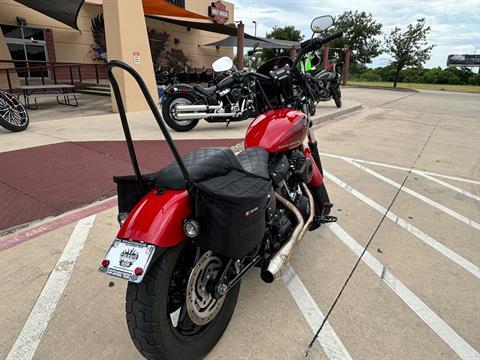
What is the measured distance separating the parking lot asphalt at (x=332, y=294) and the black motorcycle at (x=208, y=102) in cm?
333

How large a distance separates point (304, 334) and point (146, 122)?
6456mm

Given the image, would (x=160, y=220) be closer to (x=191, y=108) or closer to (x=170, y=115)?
(x=191, y=108)

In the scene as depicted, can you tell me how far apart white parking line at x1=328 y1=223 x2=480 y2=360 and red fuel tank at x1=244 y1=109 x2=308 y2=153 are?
41.9 inches

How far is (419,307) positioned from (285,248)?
3.16 feet

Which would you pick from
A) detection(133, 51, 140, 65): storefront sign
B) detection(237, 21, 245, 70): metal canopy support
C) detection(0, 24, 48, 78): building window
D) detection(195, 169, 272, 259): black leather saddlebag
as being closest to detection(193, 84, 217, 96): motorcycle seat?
detection(133, 51, 140, 65): storefront sign

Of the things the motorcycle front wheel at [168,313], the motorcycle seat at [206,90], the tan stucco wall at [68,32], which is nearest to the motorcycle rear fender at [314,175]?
the motorcycle front wheel at [168,313]

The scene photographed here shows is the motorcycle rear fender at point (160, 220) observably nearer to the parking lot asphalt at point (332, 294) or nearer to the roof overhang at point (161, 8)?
the parking lot asphalt at point (332, 294)

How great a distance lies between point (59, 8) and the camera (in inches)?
495

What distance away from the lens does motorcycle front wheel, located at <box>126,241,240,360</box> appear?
1.43 meters

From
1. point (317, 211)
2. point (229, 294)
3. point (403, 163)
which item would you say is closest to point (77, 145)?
point (317, 211)

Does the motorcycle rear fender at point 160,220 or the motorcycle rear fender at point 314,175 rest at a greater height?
the motorcycle rear fender at point 160,220

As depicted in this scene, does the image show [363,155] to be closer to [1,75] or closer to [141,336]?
[141,336]

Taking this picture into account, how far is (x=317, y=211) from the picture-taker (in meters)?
3.02

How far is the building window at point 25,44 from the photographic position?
13.8 metres
